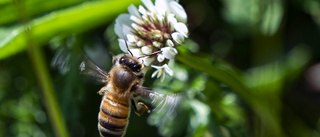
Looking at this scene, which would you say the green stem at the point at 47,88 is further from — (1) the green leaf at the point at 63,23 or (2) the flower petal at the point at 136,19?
(2) the flower petal at the point at 136,19

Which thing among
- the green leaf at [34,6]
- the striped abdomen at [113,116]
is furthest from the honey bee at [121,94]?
the green leaf at [34,6]

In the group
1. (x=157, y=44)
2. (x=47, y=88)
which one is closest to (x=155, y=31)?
(x=157, y=44)

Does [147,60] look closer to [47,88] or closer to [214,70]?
[214,70]

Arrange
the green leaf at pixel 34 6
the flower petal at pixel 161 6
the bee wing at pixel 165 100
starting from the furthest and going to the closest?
1. the green leaf at pixel 34 6
2. the flower petal at pixel 161 6
3. the bee wing at pixel 165 100

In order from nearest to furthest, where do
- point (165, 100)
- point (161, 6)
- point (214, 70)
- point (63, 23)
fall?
point (165, 100) < point (161, 6) < point (214, 70) < point (63, 23)

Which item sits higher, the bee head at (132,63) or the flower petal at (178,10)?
the flower petal at (178,10)

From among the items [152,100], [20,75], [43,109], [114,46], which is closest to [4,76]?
[20,75]

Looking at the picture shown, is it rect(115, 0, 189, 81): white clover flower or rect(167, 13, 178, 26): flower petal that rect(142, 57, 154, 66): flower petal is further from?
rect(167, 13, 178, 26): flower petal

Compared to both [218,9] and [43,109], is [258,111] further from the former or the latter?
[43,109]
